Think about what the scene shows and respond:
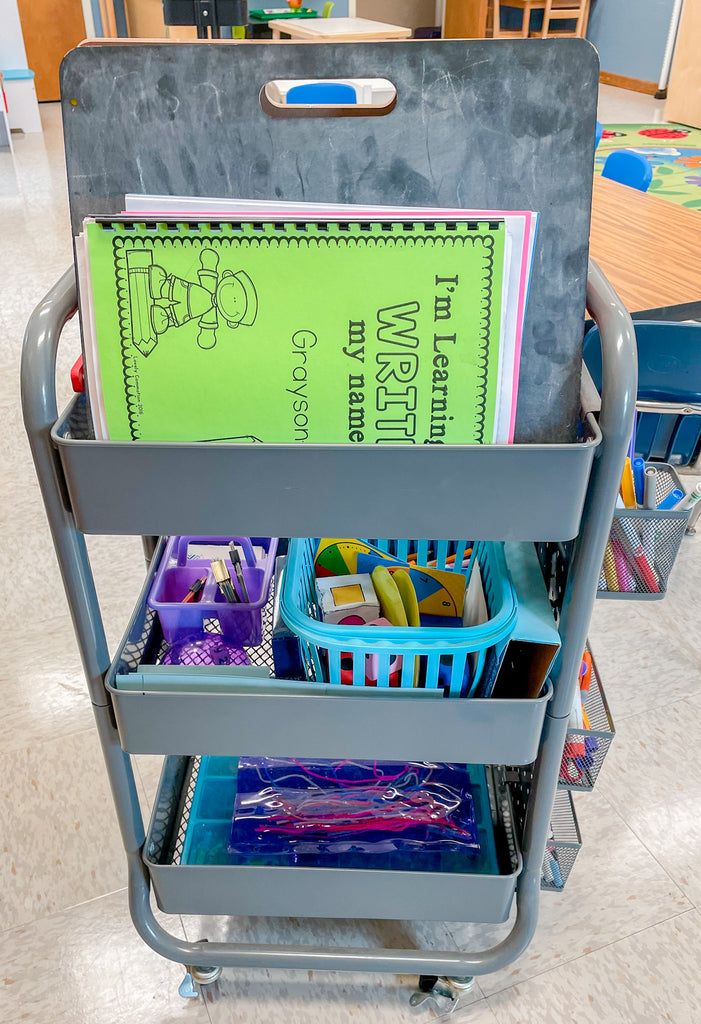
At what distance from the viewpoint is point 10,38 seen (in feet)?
21.2

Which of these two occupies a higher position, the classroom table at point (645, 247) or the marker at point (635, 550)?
the classroom table at point (645, 247)

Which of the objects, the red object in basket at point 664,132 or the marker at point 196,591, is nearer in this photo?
the marker at point 196,591

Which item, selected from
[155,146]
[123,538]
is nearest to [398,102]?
[155,146]

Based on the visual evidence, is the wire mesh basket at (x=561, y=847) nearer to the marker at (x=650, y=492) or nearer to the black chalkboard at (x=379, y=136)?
the marker at (x=650, y=492)

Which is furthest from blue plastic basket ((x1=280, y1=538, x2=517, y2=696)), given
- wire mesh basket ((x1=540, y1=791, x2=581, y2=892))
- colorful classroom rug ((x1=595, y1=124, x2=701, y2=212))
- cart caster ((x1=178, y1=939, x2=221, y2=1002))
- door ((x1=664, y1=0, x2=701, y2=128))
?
door ((x1=664, y1=0, x2=701, y2=128))

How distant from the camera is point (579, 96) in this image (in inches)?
27.7

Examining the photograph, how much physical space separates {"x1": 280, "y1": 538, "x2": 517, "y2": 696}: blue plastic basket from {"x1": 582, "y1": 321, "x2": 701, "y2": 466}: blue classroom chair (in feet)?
2.42

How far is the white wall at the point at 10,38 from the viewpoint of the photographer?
6.32 m

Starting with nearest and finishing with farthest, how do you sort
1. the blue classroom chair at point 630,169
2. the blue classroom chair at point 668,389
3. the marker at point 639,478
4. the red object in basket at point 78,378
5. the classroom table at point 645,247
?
the red object in basket at point 78,378 < the marker at point 639,478 < the blue classroom chair at point 668,389 < the classroom table at point 645,247 < the blue classroom chair at point 630,169

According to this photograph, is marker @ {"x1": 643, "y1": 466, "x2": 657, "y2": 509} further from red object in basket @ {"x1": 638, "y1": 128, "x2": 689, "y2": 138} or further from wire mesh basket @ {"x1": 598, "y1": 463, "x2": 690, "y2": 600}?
red object in basket @ {"x1": 638, "y1": 128, "x2": 689, "y2": 138}

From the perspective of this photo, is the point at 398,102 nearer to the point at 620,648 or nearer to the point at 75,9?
the point at 620,648

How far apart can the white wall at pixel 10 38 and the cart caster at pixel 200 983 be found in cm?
725

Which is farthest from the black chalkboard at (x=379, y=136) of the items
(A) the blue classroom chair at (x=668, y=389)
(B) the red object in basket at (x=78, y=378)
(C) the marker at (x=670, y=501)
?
(A) the blue classroom chair at (x=668, y=389)

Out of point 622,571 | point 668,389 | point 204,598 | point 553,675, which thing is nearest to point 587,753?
point 622,571
